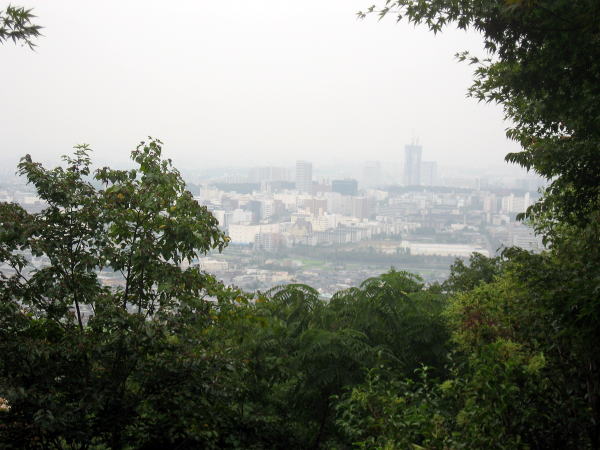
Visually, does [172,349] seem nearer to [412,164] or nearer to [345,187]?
[345,187]

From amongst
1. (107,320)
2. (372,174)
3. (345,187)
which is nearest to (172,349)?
(107,320)

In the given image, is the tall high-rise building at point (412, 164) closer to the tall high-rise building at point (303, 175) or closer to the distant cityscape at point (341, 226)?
the distant cityscape at point (341, 226)

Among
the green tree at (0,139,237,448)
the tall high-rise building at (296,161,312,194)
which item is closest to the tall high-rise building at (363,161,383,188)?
the tall high-rise building at (296,161,312,194)

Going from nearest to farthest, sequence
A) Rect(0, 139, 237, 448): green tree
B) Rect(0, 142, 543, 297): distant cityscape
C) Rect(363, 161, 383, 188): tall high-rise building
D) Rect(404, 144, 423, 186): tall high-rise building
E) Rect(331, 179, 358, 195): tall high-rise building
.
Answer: Rect(0, 139, 237, 448): green tree < Rect(0, 142, 543, 297): distant cityscape < Rect(331, 179, 358, 195): tall high-rise building < Rect(404, 144, 423, 186): tall high-rise building < Rect(363, 161, 383, 188): tall high-rise building

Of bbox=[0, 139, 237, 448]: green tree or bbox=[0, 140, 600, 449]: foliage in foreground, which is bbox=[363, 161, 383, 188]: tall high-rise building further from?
bbox=[0, 139, 237, 448]: green tree

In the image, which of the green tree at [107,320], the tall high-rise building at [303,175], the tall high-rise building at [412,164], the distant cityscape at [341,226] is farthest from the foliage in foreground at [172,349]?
the tall high-rise building at [412,164]
